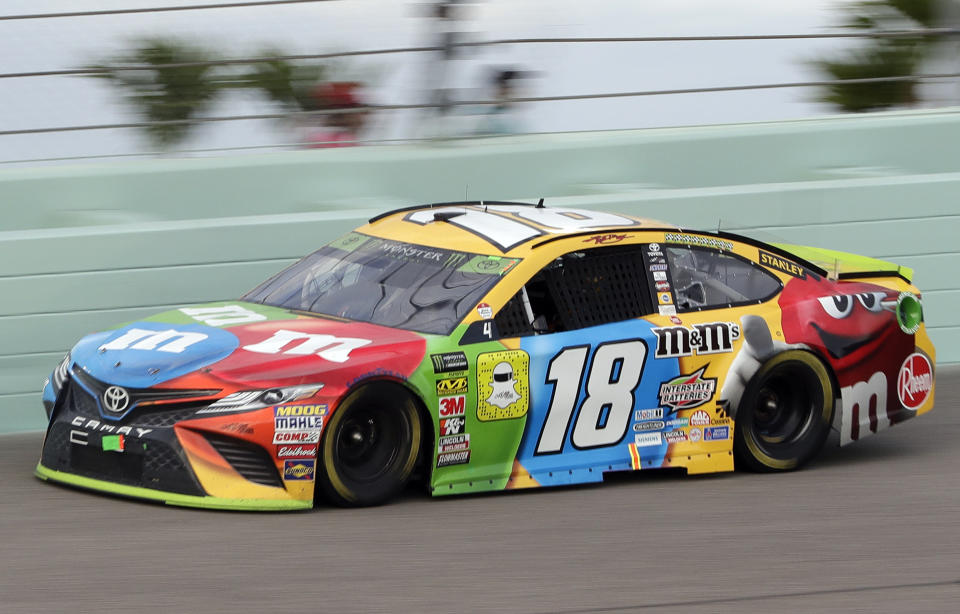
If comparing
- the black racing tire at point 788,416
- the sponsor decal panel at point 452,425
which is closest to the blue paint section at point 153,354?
the sponsor decal panel at point 452,425

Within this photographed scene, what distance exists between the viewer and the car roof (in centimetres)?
684

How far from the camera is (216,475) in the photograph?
19.2ft

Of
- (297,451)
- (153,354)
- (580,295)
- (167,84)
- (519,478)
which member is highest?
(167,84)

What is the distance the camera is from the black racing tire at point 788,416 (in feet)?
23.9

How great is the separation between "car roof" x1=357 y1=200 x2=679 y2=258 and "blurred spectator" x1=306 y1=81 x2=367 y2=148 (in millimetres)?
1415

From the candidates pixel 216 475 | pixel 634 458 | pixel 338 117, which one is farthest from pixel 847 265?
pixel 216 475

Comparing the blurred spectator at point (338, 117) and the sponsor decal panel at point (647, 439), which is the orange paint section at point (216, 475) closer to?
the sponsor decal panel at point (647, 439)

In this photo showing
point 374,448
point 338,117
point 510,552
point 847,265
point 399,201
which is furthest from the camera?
point 399,201

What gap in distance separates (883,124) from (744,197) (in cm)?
135

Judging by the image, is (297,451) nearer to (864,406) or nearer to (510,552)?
(510,552)

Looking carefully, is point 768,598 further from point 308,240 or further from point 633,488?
point 308,240

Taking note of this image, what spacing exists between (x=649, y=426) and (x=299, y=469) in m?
1.89

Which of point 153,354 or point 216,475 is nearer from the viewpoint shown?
point 216,475

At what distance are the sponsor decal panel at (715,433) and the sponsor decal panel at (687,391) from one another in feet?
0.52
